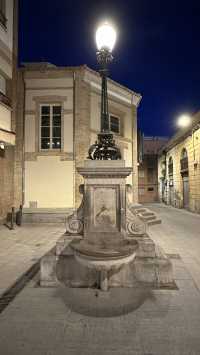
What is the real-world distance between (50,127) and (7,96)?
245cm

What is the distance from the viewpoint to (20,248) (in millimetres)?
6598

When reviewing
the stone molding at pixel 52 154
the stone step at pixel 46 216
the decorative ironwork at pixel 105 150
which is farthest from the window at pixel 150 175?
the decorative ironwork at pixel 105 150

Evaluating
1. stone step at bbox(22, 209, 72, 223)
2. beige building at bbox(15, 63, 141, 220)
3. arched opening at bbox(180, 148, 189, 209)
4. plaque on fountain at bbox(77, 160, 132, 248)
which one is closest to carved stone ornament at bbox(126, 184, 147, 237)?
plaque on fountain at bbox(77, 160, 132, 248)

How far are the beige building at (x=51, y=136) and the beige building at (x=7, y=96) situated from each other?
538 mm

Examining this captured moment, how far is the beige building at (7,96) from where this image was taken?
9.83 metres

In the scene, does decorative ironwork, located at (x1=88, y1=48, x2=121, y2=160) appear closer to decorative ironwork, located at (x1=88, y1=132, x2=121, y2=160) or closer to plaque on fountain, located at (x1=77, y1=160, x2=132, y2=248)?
decorative ironwork, located at (x1=88, y1=132, x2=121, y2=160)

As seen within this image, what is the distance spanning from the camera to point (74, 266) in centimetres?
398

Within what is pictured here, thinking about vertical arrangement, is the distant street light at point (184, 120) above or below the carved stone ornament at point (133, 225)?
above

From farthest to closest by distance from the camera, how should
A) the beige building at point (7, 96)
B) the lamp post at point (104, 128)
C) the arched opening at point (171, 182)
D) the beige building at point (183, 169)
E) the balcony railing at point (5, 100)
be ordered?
the arched opening at point (171, 182), the beige building at point (183, 169), the beige building at point (7, 96), the balcony railing at point (5, 100), the lamp post at point (104, 128)

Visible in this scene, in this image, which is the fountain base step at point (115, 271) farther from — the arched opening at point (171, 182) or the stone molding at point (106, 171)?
the arched opening at point (171, 182)

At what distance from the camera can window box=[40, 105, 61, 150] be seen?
1174 cm

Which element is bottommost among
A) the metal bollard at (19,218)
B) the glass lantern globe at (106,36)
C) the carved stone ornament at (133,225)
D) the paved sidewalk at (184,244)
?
the paved sidewalk at (184,244)

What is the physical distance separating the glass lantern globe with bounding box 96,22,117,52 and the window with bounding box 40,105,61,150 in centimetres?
782

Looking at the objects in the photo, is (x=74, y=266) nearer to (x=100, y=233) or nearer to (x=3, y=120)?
(x=100, y=233)
